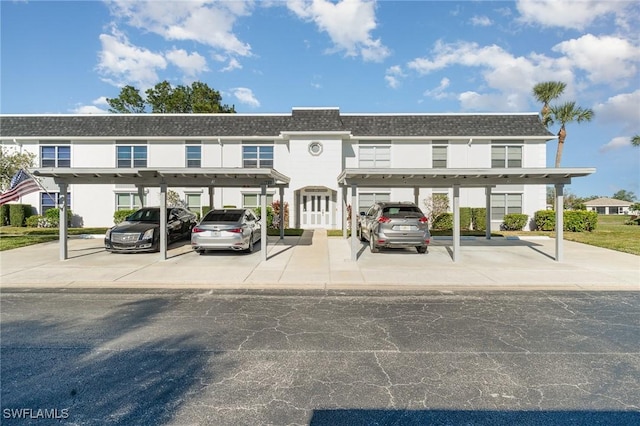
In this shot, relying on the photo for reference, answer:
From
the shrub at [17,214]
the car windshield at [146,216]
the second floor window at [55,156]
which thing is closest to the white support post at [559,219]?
the car windshield at [146,216]

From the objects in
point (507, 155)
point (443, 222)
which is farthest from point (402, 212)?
point (507, 155)

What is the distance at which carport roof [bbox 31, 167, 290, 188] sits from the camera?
34.8 feet

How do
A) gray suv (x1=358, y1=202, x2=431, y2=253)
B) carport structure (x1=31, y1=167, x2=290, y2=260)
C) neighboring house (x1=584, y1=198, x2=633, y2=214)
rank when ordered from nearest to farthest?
1. carport structure (x1=31, y1=167, x2=290, y2=260)
2. gray suv (x1=358, y1=202, x2=431, y2=253)
3. neighboring house (x1=584, y1=198, x2=633, y2=214)

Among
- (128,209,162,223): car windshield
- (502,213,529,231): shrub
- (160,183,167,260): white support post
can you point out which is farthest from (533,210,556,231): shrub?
(128,209,162,223): car windshield

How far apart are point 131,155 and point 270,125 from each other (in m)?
9.32

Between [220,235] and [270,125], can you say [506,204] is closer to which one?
[270,125]

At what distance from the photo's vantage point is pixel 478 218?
2177cm

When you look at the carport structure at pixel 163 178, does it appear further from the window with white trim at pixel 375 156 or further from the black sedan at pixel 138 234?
the window with white trim at pixel 375 156

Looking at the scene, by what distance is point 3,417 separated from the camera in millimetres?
3111

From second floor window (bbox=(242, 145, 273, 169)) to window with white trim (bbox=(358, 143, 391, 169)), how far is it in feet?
19.3

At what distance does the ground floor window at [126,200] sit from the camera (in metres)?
23.0

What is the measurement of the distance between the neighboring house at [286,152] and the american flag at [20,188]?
10749 mm

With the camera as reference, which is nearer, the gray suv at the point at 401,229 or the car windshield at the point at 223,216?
the gray suv at the point at 401,229

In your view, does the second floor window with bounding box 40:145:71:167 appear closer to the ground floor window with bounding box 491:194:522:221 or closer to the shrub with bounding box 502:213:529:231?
the ground floor window with bounding box 491:194:522:221
